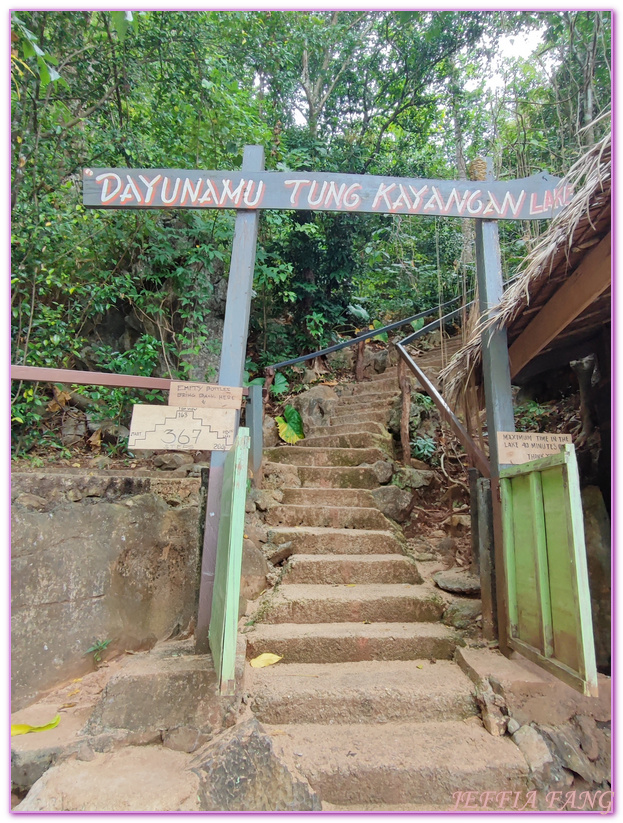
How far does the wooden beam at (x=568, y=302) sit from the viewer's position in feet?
6.64

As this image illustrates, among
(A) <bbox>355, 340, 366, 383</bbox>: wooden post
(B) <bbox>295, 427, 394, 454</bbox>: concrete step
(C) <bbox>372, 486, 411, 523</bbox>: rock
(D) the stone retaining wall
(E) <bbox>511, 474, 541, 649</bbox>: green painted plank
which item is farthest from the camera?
(A) <bbox>355, 340, 366, 383</bbox>: wooden post

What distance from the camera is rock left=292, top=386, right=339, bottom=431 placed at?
5695 mm

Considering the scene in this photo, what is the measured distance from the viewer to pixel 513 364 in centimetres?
287

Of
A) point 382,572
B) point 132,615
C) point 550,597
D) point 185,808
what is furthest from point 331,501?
point 185,808

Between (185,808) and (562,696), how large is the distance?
171 cm

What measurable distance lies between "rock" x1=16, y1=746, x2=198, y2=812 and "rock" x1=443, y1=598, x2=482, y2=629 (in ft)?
5.31

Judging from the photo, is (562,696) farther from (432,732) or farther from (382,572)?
(382,572)

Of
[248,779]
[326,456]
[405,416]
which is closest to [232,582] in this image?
[248,779]

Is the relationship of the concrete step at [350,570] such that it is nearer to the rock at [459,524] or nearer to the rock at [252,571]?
the rock at [252,571]

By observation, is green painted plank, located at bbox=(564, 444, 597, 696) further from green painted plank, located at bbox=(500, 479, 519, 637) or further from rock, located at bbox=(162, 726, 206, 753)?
rock, located at bbox=(162, 726, 206, 753)

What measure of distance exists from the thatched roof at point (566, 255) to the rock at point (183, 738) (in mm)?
2562

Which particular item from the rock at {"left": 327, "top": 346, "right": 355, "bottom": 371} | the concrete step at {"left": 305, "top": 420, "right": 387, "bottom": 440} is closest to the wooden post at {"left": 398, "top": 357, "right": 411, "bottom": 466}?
the concrete step at {"left": 305, "top": 420, "right": 387, "bottom": 440}

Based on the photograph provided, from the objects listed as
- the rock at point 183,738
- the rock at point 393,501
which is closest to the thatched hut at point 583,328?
the rock at point 393,501

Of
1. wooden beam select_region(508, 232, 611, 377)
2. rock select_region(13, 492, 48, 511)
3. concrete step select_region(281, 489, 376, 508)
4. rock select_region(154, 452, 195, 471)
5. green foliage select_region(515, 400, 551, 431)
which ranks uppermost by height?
wooden beam select_region(508, 232, 611, 377)
